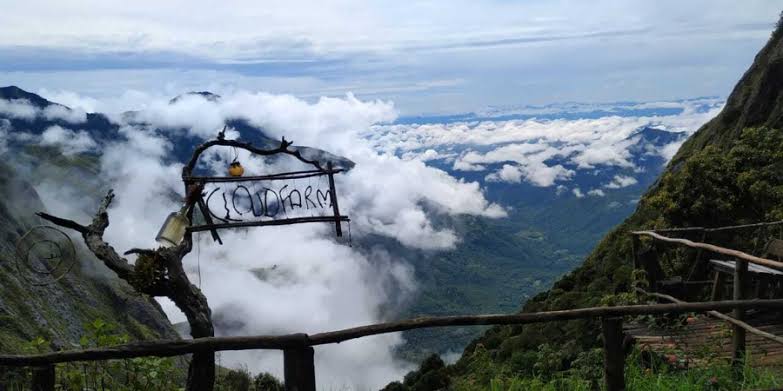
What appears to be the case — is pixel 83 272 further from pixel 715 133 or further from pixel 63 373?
pixel 63 373

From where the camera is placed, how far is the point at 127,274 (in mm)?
6539

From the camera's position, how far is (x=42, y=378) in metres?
5.41

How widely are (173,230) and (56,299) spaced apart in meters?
88.9

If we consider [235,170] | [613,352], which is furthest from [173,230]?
[613,352]

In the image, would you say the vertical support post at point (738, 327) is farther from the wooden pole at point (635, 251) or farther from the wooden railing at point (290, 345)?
the wooden pole at point (635, 251)

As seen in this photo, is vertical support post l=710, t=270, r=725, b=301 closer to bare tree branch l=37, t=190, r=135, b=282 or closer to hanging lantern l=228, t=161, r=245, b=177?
hanging lantern l=228, t=161, r=245, b=177

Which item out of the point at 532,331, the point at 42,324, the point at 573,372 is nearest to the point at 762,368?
the point at 573,372

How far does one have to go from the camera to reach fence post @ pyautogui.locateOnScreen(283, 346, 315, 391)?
5289 mm

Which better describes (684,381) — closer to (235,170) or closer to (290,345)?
(290,345)

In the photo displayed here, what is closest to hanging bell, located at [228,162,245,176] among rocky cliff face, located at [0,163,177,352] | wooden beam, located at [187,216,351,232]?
wooden beam, located at [187,216,351,232]

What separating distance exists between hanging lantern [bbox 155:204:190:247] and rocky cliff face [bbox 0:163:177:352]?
5176 centimetres

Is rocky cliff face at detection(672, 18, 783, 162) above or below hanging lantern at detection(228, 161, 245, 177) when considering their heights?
above

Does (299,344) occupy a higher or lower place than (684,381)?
higher

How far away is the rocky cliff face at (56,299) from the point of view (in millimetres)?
68500
